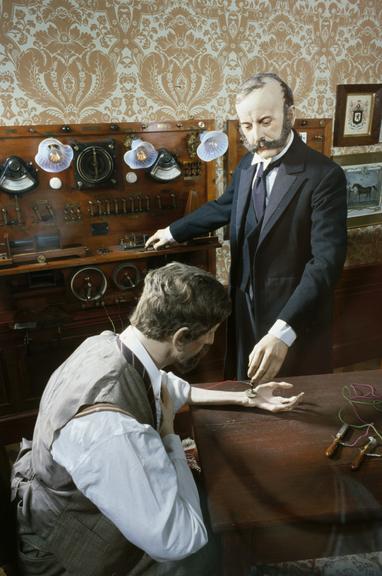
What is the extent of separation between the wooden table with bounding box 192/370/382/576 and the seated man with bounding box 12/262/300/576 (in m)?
0.12

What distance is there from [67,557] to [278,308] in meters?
1.33

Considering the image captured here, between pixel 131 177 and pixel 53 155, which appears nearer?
pixel 53 155

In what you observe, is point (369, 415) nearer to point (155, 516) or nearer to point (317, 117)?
point (155, 516)

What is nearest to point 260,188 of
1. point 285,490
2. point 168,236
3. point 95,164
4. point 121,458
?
point 168,236

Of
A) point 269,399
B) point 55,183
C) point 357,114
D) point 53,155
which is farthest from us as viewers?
point 357,114

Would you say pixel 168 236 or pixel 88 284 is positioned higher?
pixel 168 236

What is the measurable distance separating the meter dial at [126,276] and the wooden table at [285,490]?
1.33 metres

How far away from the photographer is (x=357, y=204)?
3248 mm

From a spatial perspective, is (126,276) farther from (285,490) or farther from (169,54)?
(285,490)

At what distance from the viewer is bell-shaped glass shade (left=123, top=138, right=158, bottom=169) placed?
240 cm

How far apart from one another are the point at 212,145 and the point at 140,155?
404mm

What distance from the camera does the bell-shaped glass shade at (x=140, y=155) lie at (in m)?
2.40

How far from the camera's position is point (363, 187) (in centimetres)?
322

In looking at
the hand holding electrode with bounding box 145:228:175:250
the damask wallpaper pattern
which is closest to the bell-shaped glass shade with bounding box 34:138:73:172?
the damask wallpaper pattern
